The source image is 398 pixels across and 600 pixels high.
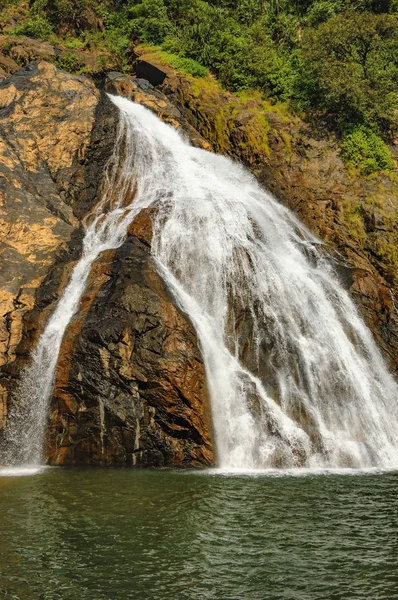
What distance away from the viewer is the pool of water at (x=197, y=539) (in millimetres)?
7027

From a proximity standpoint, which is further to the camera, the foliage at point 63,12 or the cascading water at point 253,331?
the foliage at point 63,12

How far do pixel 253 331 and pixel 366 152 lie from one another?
17.3 metres

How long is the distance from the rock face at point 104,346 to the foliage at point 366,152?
50.9 feet

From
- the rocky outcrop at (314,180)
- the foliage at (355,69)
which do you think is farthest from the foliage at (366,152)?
the foliage at (355,69)

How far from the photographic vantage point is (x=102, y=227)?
23.6 metres

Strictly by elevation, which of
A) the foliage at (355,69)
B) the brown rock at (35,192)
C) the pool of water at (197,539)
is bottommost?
the pool of water at (197,539)

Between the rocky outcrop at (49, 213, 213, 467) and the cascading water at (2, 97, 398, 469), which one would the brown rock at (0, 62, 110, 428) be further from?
the rocky outcrop at (49, 213, 213, 467)

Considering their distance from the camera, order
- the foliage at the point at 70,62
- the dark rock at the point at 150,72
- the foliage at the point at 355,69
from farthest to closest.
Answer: the dark rock at the point at 150,72 → the foliage at the point at 70,62 → the foliage at the point at 355,69

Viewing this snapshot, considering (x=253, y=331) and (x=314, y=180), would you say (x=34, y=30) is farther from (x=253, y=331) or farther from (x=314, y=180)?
(x=253, y=331)

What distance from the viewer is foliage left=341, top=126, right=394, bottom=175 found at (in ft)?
99.7

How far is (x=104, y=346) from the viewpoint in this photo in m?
16.2

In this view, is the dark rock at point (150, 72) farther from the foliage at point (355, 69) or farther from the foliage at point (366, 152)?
the foliage at point (366, 152)

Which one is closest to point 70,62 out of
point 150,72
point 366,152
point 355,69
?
point 150,72

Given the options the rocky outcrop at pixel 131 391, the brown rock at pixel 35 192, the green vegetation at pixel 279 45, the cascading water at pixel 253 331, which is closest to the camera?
the rocky outcrop at pixel 131 391
